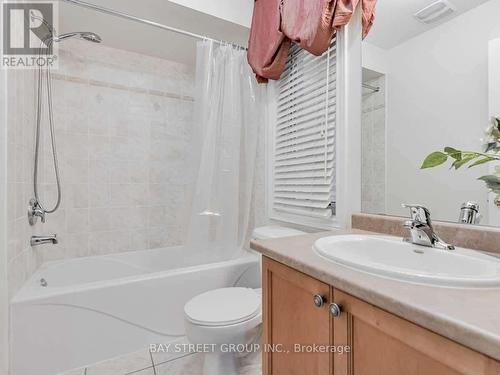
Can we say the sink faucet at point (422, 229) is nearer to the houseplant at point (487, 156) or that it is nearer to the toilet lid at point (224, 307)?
the houseplant at point (487, 156)

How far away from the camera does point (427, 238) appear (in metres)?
0.86

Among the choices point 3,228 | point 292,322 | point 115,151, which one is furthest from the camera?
point 115,151

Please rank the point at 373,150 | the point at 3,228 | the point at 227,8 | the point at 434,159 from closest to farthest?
the point at 434,159 < the point at 3,228 < the point at 373,150 < the point at 227,8

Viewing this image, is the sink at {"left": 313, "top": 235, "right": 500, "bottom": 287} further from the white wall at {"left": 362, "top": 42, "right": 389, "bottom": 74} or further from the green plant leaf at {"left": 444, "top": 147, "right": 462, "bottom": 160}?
the white wall at {"left": 362, "top": 42, "right": 389, "bottom": 74}

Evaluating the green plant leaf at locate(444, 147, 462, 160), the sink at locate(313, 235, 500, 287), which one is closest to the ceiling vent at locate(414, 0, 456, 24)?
the green plant leaf at locate(444, 147, 462, 160)

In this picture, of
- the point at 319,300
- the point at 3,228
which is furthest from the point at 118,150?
the point at 319,300

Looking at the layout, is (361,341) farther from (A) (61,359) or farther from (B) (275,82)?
(B) (275,82)

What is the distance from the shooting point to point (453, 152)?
1.01m

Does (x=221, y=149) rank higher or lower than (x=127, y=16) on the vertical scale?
lower

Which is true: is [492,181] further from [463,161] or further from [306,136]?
[306,136]

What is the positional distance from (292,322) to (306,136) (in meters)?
1.12

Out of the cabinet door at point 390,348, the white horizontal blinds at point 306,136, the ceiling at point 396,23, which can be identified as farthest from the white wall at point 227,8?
the cabinet door at point 390,348

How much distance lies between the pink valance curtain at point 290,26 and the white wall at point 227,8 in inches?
3.7

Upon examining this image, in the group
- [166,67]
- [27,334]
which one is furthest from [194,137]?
[27,334]
